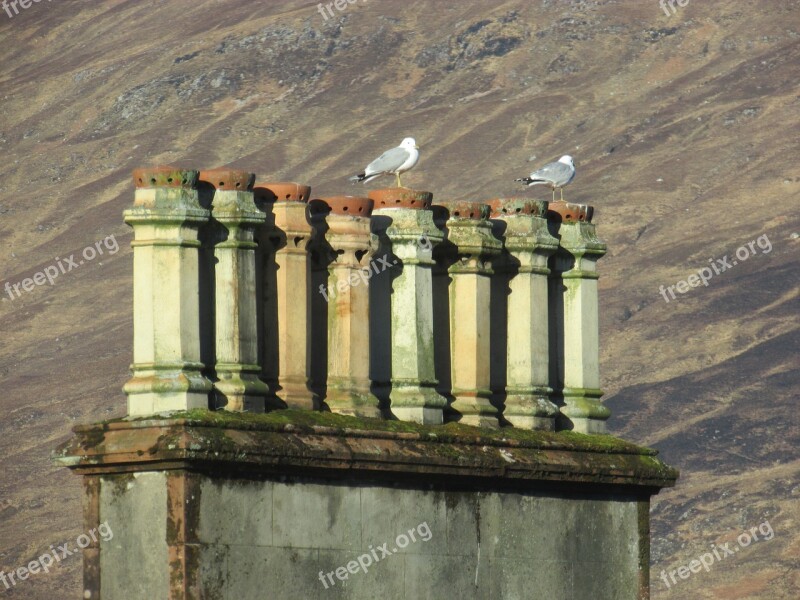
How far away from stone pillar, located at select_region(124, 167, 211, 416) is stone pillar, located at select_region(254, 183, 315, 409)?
734 millimetres

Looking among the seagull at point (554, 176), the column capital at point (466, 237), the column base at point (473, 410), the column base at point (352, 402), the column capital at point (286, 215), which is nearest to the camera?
the column capital at point (286, 215)

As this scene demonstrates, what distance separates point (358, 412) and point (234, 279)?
1338 millimetres

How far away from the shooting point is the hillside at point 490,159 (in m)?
69.4

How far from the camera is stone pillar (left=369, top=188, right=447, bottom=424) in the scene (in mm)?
15297

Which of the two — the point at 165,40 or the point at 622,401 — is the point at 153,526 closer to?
the point at 622,401

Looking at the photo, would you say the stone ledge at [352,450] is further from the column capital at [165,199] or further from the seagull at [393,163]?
the seagull at [393,163]

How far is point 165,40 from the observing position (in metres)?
133

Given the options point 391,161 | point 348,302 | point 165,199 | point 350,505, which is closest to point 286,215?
point 348,302

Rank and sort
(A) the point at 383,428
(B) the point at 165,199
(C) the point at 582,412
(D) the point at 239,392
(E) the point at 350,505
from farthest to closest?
1. (C) the point at 582,412
2. (A) the point at 383,428
3. (E) the point at 350,505
4. (D) the point at 239,392
5. (B) the point at 165,199

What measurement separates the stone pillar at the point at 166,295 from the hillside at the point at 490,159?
45.7 meters

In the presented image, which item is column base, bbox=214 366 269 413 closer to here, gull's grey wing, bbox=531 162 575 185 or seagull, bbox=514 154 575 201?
seagull, bbox=514 154 575 201

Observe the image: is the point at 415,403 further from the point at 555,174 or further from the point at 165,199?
the point at 555,174

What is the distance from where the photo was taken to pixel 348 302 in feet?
49.3

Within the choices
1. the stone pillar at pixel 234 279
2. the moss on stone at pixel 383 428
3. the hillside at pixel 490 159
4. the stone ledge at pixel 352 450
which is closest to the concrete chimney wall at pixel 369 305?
the stone pillar at pixel 234 279
